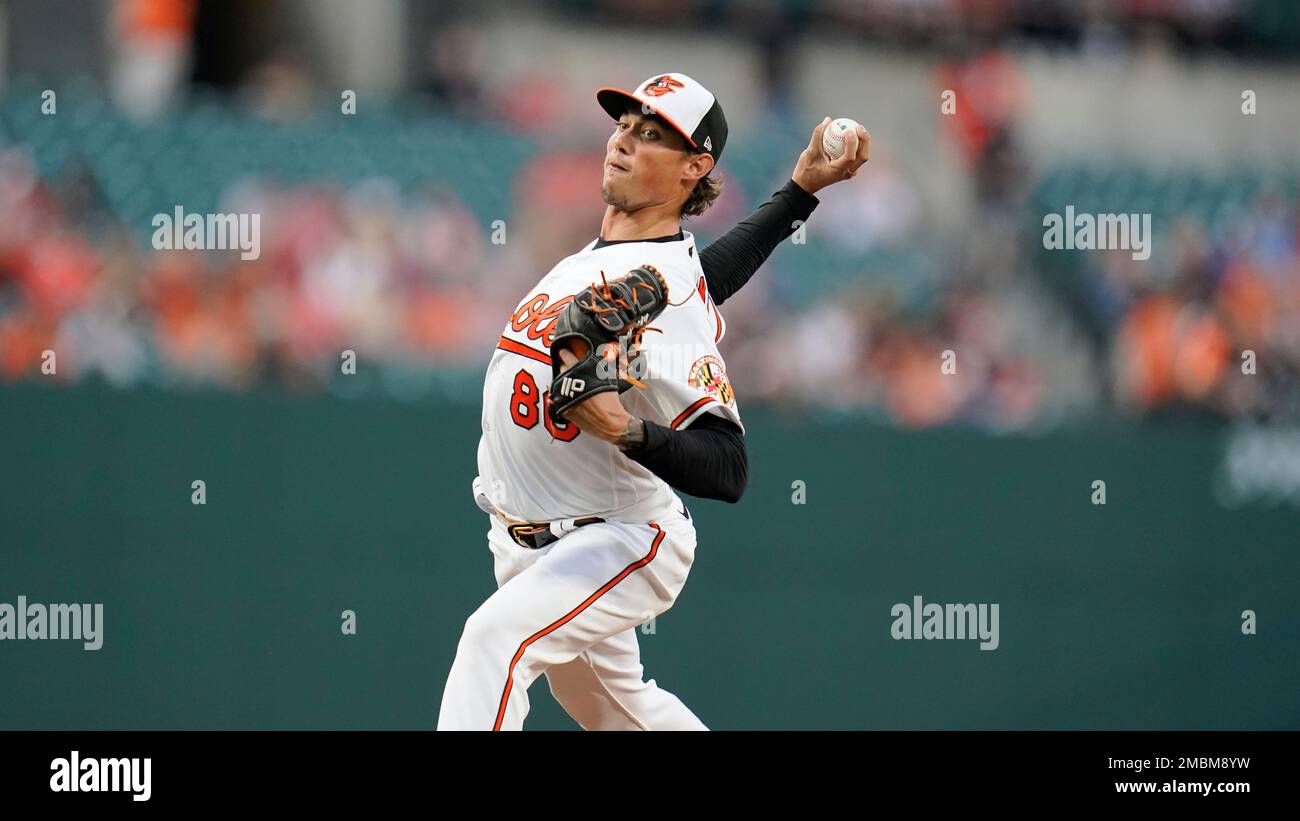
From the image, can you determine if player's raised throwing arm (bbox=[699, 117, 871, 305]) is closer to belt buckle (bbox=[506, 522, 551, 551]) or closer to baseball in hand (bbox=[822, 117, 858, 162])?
baseball in hand (bbox=[822, 117, 858, 162])

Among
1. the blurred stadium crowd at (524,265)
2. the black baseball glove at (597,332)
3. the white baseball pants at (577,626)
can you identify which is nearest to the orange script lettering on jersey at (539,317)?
the black baseball glove at (597,332)

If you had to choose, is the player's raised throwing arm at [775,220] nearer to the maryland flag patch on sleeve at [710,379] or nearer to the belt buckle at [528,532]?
the maryland flag patch on sleeve at [710,379]

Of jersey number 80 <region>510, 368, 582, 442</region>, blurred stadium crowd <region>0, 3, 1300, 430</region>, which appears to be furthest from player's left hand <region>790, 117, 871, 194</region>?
blurred stadium crowd <region>0, 3, 1300, 430</region>

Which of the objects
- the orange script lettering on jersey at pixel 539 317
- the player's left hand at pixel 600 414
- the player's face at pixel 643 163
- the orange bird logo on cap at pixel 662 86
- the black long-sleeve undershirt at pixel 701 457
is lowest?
the black long-sleeve undershirt at pixel 701 457
